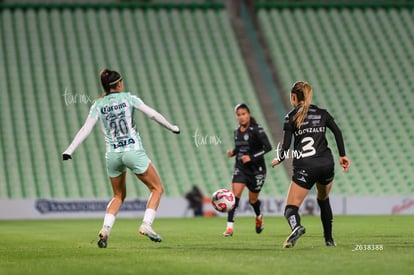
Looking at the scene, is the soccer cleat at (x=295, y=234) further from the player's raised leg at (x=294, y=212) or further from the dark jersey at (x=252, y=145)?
the dark jersey at (x=252, y=145)

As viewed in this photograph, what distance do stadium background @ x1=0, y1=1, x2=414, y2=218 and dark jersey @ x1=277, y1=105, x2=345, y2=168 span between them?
48.8ft

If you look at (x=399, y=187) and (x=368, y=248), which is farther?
(x=399, y=187)

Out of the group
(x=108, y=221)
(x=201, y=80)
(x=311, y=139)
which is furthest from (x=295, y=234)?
(x=201, y=80)

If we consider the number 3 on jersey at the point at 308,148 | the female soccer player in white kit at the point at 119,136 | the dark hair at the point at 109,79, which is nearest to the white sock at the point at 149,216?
the female soccer player in white kit at the point at 119,136

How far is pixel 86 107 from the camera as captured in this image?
31156 millimetres

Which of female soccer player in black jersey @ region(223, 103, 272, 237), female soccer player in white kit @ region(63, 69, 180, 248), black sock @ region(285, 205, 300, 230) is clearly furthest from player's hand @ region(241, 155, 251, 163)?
black sock @ region(285, 205, 300, 230)

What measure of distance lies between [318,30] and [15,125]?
40.6 ft

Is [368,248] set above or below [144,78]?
below

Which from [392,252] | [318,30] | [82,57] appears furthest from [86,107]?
[392,252]

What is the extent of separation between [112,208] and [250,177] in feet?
16.3

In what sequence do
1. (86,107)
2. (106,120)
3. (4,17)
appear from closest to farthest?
(106,120) < (86,107) < (4,17)

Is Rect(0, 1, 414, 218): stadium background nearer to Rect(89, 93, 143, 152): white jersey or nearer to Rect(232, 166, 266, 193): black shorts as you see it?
Rect(232, 166, 266, 193): black shorts

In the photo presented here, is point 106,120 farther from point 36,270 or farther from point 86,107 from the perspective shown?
point 86,107

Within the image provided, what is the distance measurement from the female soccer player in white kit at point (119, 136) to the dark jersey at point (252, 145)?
179 inches
